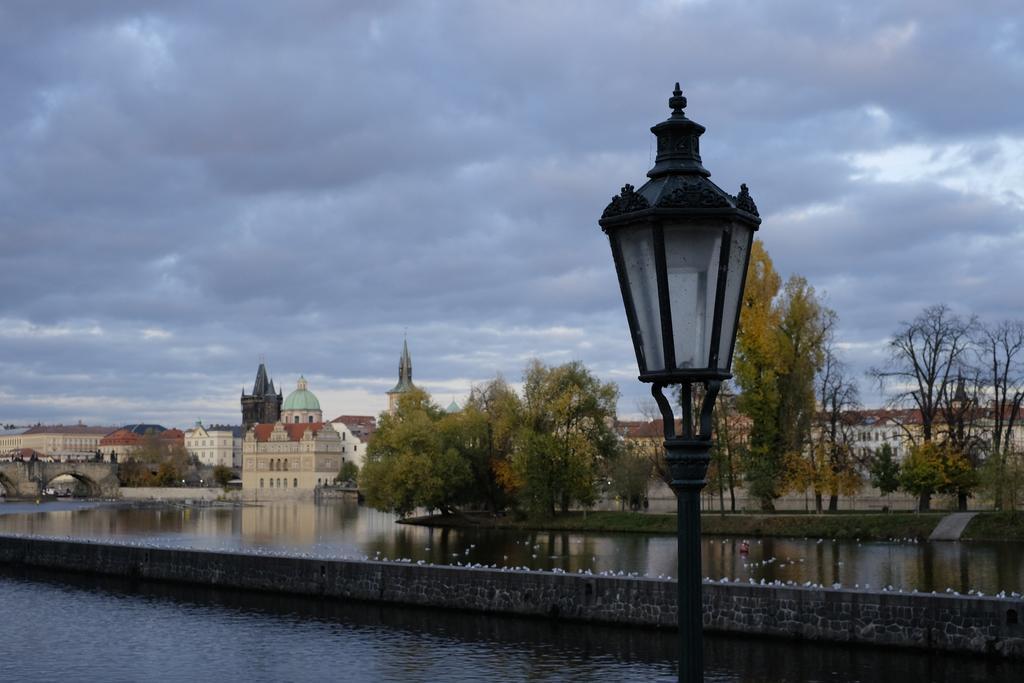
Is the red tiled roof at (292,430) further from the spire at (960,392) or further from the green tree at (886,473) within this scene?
the spire at (960,392)

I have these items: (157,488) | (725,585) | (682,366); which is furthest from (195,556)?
(157,488)

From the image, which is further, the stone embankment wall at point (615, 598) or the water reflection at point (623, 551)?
the water reflection at point (623, 551)

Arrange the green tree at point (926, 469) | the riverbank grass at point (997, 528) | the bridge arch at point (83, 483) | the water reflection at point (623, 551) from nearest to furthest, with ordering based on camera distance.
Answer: the water reflection at point (623, 551)
the riverbank grass at point (997, 528)
the green tree at point (926, 469)
the bridge arch at point (83, 483)

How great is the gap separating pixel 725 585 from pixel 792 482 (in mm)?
35583

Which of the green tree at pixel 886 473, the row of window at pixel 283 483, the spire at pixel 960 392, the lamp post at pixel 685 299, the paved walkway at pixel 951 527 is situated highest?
the spire at pixel 960 392

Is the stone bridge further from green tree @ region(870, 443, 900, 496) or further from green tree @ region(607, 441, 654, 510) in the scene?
green tree @ region(870, 443, 900, 496)

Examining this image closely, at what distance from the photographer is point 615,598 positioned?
96.8 feet

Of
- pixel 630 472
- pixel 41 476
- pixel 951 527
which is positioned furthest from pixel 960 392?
pixel 41 476

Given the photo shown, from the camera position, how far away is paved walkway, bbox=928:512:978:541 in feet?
180

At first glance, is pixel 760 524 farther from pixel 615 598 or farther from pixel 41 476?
pixel 41 476

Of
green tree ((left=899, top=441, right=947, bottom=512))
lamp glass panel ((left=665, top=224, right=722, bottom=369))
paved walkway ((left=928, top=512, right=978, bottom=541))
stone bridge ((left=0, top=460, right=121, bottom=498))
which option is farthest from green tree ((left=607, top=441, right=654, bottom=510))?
stone bridge ((left=0, top=460, right=121, bottom=498))

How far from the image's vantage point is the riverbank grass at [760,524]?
188 ft

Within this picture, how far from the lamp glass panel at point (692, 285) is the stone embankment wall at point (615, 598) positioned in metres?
21.2

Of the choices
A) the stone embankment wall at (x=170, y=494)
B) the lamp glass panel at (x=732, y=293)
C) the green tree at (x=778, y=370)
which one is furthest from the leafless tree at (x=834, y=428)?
the stone embankment wall at (x=170, y=494)
